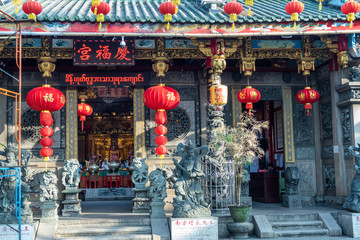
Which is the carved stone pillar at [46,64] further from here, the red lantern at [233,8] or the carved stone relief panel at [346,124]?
the carved stone relief panel at [346,124]

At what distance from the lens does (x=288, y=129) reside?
423 inches

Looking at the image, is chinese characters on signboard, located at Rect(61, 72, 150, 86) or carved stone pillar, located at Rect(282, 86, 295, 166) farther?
carved stone pillar, located at Rect(282, 86, 295, 166)

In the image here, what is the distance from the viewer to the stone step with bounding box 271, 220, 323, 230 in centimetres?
849

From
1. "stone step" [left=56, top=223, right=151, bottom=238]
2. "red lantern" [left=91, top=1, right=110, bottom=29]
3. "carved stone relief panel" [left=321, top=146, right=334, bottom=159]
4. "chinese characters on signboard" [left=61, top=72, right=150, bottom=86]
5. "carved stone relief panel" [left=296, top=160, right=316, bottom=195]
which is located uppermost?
"red lantern" [left=91, top=1, right=110, bottom=29]

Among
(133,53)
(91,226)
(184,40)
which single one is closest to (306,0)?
(184,40)

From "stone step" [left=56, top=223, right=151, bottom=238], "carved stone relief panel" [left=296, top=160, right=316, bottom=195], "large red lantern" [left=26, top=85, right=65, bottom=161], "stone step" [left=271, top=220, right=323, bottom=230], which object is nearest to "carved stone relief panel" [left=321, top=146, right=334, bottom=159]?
"carved stone relief panel" [left=296, top=160, right=316, bottom=195]

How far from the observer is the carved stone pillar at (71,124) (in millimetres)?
10320

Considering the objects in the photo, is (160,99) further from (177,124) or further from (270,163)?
(270,163)

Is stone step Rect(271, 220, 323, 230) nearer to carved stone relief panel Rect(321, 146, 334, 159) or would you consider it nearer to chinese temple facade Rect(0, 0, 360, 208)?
chinese temple facade Rect(0, 0, 360, 208)

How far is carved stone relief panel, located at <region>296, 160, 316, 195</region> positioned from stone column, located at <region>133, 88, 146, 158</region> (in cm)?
390

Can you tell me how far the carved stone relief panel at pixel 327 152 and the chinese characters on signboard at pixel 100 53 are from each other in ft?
16.7

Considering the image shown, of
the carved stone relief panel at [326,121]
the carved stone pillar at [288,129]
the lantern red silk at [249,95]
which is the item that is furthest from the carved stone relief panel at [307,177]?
the lantern red silk at [249,95]

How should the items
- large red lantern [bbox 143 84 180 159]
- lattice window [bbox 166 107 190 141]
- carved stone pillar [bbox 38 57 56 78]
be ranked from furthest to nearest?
lattice window [bbox 166 107 190 141], carved stone pillar [bbox 38 57 56 78], large red lantern [bbox 143 84 180 159]

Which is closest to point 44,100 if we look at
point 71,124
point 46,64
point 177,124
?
point 46,64
